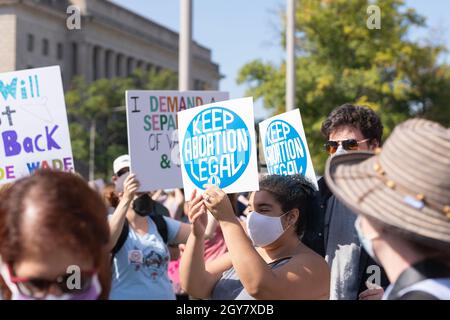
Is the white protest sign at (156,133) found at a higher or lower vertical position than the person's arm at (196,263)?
higher

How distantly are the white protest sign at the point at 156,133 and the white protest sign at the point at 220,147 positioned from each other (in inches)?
46.9

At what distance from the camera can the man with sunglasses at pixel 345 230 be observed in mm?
4141

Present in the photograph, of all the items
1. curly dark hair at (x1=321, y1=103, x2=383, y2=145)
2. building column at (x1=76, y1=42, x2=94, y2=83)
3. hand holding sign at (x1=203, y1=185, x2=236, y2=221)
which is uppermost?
building column at (x1=76, y1=42, x2=94, y2=83)

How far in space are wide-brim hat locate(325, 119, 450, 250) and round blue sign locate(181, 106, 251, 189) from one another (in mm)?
1674

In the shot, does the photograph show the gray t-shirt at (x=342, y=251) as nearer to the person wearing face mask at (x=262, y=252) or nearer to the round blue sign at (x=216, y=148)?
the person wearing face mask at (x=262, y=252)

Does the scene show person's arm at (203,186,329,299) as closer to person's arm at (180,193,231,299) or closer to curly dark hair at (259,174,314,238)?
person's arm at (180,193,231,299)

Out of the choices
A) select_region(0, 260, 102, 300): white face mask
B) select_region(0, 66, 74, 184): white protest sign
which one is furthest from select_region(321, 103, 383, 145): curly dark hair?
select_region(0, 260, 102, 300): white face mask

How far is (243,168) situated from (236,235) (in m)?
0.67

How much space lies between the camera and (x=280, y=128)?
5.27m

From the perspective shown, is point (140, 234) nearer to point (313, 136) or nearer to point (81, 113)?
point (313, 136)

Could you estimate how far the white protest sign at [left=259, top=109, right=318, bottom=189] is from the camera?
16.6 ft

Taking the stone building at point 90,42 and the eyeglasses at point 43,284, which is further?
the stone building at point 90,42

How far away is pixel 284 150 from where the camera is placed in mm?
5211

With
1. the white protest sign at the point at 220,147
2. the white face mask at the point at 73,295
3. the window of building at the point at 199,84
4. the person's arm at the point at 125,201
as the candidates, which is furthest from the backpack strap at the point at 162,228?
the window of building at the point at 199,84
